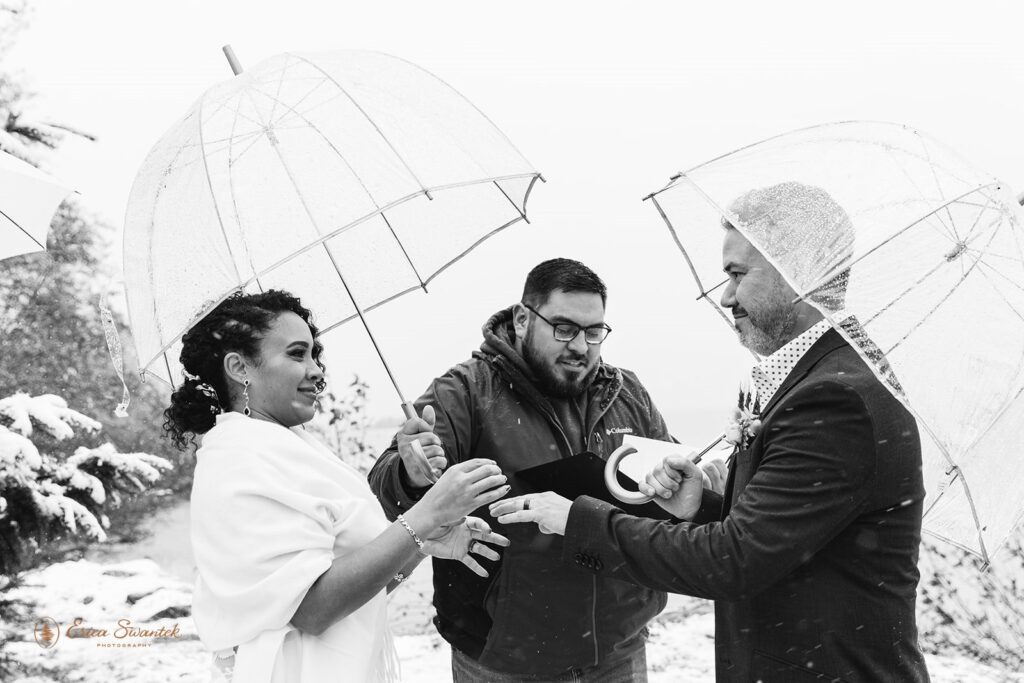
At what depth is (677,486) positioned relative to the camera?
2352mm

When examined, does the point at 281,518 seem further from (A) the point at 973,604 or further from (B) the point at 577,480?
(A) the point at 973,604

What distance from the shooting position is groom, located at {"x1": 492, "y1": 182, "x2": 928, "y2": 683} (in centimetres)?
189

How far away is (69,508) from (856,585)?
375 cm

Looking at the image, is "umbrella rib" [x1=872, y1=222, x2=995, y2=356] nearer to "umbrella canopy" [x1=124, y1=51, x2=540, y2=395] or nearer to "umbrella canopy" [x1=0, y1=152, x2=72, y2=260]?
"umbrella canopy" [x1=124, y1=51, x2=540, y2=395]

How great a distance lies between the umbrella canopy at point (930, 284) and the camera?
72.8 inches

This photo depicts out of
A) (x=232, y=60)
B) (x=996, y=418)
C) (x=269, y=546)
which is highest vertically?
(x=232, y=60)

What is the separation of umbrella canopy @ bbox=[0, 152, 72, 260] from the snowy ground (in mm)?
3008

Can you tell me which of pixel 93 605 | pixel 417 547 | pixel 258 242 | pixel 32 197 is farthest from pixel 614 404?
pixel 93 605

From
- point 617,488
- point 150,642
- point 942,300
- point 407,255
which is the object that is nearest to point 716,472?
point 617,488

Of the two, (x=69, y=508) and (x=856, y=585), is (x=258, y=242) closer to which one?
(x=856, y=585)

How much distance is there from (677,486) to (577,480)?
18.3 inches

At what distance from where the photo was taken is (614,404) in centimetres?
332

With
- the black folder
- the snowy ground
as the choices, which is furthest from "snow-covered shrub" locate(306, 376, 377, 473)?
the black folder

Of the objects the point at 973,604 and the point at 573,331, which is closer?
the point at 573,331
